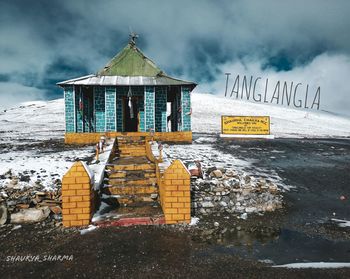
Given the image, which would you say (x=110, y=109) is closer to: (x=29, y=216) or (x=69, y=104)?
(x=69, y=104)

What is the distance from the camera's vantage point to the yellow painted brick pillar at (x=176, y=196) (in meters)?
6.49

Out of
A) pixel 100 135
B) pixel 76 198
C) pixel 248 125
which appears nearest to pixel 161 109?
pixel 100 135

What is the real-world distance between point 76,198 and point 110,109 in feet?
37.7

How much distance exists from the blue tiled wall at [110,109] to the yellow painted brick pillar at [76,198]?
1103 cm

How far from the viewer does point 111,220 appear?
21.1 feet

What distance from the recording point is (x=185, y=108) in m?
17.6

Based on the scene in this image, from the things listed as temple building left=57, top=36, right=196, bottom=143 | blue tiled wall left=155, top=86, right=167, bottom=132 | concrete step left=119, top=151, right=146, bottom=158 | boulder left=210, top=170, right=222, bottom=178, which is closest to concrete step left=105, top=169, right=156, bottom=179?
boulder left=210, top=170, right=222, bottom=178

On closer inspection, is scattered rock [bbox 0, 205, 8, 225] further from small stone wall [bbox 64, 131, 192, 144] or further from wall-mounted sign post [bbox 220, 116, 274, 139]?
wall-mounted sign post [bbox 220, 116, 274, 139]

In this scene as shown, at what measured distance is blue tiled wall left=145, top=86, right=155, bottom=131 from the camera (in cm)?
1731

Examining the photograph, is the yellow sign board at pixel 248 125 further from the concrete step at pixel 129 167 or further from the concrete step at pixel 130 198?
the concrete step at pixel 130 198

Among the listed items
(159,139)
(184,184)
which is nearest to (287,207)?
(184,184)

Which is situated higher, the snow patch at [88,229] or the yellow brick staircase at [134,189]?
the yellow brick staircase at [134,189]

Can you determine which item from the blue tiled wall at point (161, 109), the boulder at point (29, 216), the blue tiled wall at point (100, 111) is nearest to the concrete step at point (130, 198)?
the boulder at point (29, 216)

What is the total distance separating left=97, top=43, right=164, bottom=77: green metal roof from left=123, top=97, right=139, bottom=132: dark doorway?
6.68ft
